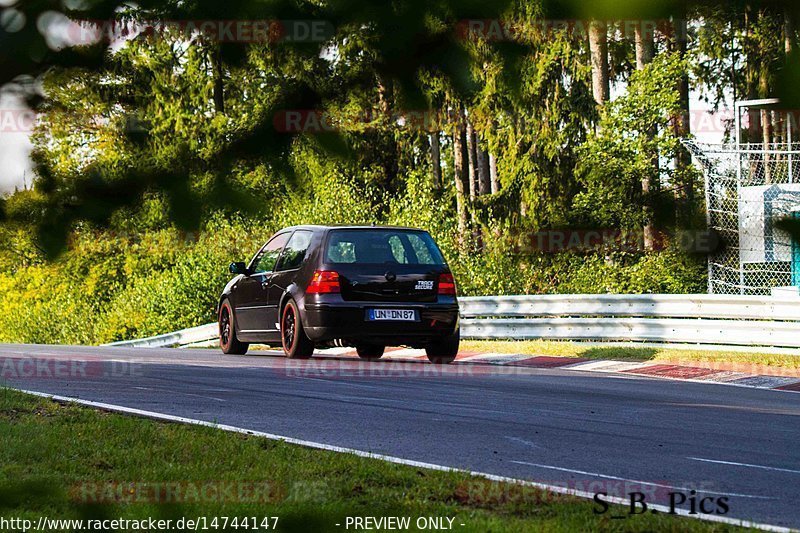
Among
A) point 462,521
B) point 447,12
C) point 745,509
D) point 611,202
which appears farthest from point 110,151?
point 745,509

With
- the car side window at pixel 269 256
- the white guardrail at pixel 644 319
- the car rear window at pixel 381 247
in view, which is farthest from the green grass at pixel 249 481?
the white guardrail at pixel 644 319

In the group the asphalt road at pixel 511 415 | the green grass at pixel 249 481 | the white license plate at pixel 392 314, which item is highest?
the white license plate at pixel 392 314

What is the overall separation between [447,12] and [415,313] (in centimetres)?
1188

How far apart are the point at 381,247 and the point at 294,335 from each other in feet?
4.95

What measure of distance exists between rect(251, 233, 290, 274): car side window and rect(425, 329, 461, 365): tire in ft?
Result: 7.49

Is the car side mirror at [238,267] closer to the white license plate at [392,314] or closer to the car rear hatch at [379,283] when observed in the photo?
the car rear hatch at [379,283]

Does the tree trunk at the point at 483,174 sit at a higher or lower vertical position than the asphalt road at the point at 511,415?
higher

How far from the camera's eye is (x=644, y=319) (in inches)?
747

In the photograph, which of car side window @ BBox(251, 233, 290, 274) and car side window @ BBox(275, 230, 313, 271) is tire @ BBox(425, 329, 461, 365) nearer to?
car side window @ BBox(275, 230, 313, 271)

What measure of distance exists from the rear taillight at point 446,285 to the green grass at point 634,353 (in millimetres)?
3574

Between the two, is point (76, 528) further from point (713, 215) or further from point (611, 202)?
point (713, 215)

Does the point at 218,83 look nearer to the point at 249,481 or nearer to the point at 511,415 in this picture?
the point at 249,481

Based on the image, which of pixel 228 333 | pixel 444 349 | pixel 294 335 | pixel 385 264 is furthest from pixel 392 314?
pixel 228 333

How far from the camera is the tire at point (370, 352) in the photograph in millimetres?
18109
